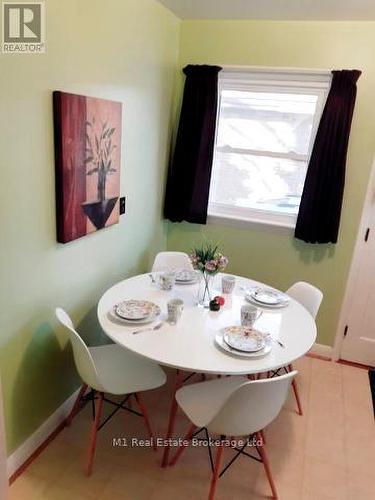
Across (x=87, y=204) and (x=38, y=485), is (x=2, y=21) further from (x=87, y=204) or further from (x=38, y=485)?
(x=38, y=485)

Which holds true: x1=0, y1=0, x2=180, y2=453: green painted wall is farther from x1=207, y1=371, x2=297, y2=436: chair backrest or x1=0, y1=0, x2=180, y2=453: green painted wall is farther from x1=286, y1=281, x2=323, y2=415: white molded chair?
x1=286, y1=281, x2=323, y2=415: white molded chair

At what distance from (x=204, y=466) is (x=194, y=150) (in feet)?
7.50

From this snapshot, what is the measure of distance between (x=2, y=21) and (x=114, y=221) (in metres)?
1.26

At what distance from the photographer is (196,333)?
6.38 feet

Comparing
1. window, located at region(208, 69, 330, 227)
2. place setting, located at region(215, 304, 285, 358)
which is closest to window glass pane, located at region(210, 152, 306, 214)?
window, located at region(208, 69, 330, 227)

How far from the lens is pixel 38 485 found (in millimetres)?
1885

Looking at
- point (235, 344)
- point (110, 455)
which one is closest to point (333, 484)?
point (235, 344)

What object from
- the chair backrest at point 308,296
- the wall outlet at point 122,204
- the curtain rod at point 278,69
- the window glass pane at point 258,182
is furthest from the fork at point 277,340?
the curtain rod at point 278,69

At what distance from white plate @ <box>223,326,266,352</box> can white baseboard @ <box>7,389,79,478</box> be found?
45.2 inches

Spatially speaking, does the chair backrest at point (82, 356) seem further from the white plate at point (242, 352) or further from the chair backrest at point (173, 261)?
the chair backrest at point (173, 261)

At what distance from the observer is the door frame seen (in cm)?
283

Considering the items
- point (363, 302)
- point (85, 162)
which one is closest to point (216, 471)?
point (85, 162)

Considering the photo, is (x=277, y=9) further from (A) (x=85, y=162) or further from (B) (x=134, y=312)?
(B) (x=134, y=312)

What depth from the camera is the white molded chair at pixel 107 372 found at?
181cm
